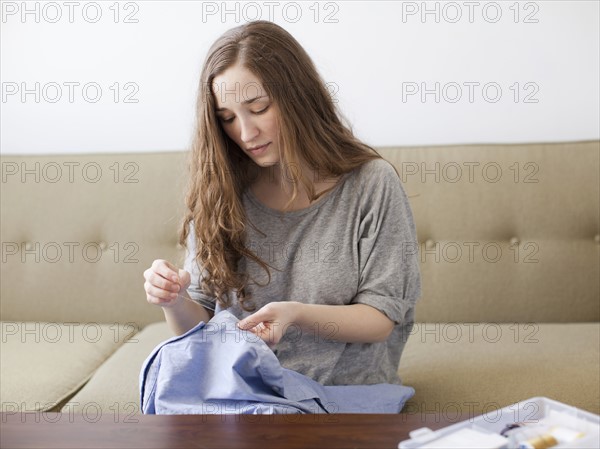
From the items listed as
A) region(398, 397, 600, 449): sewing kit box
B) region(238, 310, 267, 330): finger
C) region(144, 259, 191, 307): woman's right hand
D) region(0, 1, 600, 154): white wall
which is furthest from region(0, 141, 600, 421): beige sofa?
region(398, 397, 600, 449): sewing kit box

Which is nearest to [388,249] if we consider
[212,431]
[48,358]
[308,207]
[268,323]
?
[308,207]

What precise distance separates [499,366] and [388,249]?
42 cm

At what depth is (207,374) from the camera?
3.81ft

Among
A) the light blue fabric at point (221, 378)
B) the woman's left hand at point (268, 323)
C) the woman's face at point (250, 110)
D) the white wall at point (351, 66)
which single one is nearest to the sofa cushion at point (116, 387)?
the light blue fabric at point (221, 378)

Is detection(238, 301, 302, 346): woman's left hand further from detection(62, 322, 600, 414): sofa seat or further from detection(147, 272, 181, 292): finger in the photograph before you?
detection(62, 322, 600, 414): sofa seat

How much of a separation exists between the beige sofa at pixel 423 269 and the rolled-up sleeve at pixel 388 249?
267 mm

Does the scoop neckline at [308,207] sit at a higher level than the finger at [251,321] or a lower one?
higher

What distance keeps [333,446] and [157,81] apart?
1.56 meters

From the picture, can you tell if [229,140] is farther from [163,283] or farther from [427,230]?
[427,230]

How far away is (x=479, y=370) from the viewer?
1.59 metres

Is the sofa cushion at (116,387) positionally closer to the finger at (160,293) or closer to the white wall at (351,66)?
the finger at (160,293)

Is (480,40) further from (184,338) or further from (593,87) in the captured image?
(184,338)

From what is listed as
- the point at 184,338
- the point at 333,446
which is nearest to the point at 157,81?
the point at 184,338

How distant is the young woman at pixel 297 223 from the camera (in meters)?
1.38
